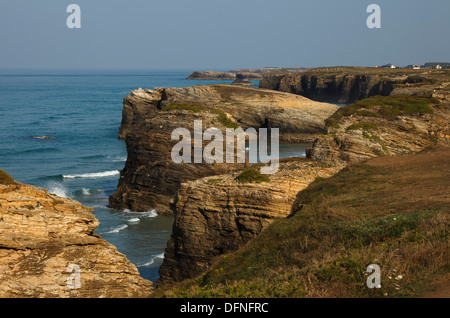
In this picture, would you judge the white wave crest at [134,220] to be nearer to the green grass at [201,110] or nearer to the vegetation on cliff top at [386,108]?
the green grass at [201,110]

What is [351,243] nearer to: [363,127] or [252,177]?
[252,177]

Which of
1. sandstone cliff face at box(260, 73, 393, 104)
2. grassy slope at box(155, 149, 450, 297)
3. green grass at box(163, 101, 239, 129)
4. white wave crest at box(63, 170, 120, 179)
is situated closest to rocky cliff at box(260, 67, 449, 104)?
sandstone cliff face at box(260, 73, 393, 104)

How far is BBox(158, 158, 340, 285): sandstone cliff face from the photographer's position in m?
20.1

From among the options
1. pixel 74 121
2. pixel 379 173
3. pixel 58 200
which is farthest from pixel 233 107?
pixel 58 200

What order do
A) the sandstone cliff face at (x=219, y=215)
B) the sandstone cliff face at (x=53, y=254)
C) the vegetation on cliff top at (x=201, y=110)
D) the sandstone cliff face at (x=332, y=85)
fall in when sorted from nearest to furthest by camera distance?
the sandstone cliff face at (x=53, y=254), the sandstone cliff face at (x=219, y=215), the vegetation on cliff top at (x=201, y=110), the sandstone cliff face at (x=332, y=85)

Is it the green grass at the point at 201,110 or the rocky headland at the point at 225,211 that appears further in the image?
the green grass at the point at 201,110

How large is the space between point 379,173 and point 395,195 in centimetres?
396

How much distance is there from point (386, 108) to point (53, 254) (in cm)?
2643

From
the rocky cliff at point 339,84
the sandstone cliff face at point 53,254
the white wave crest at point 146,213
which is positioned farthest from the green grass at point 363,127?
the rocky cliff at point 339,84

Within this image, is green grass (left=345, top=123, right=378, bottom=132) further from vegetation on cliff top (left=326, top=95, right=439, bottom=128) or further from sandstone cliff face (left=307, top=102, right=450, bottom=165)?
vegetation on cliff top (left=326, top=95, right=439, bottom=128)

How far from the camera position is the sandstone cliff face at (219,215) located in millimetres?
20125

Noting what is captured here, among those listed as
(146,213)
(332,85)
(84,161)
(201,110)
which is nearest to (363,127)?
(201,110)

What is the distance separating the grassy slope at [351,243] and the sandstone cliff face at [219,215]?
929 mm
